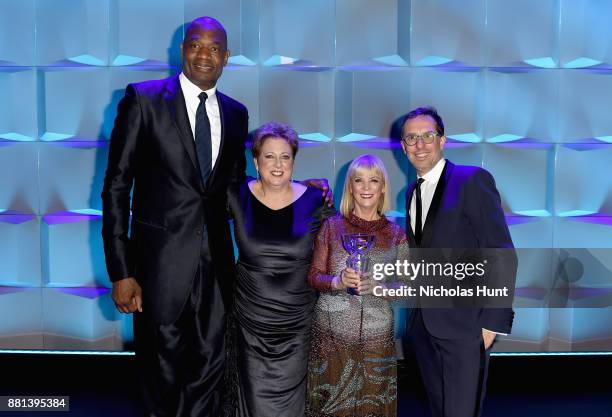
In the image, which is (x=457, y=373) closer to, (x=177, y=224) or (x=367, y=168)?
(x=367, y=168)

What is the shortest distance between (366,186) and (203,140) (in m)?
0.64

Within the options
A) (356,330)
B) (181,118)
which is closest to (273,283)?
(356,330)

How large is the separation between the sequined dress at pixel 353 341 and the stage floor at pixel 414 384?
896 mm

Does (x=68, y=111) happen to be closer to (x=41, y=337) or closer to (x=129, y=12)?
(x=129, y=12)

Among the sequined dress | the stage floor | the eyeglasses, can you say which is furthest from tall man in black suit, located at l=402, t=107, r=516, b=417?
the stage floor

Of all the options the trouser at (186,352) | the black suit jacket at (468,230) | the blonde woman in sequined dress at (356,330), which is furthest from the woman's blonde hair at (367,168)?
the trouser at (186,352)

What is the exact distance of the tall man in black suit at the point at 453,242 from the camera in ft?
6.39

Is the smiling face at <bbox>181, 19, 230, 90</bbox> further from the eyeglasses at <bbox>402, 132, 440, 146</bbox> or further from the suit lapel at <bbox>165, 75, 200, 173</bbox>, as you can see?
the eyeglasses at <bbox>402, 132, 440, 146</bbox>

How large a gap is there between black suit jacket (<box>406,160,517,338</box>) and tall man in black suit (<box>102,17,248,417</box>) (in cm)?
80

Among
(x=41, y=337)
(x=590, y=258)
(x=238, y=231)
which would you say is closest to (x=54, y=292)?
(x=41, y=337)

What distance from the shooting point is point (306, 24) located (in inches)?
143

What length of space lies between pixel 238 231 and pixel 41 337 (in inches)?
88.9

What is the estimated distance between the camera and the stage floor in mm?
3227

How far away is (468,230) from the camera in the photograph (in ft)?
6.48
